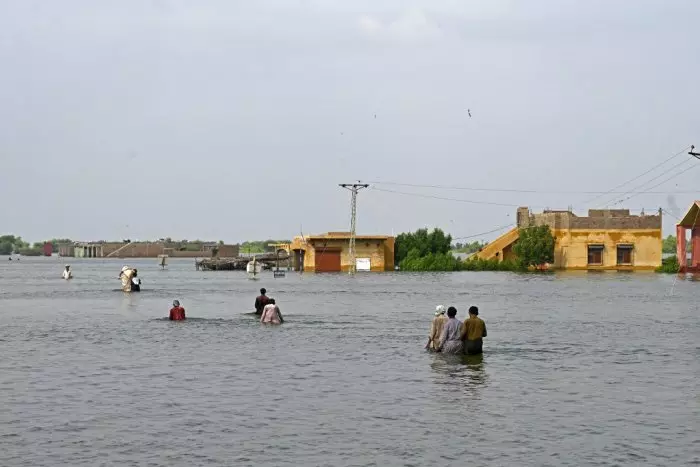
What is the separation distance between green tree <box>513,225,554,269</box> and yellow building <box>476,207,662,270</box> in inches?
63.6

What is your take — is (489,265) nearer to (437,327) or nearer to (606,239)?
(606,239)

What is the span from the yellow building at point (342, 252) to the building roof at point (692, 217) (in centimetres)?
3514

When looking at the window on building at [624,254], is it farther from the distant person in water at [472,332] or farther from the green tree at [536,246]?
the distant person in water at [472,332]

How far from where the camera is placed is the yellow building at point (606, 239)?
10925 centimetres

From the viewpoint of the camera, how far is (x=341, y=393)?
21.1 metres

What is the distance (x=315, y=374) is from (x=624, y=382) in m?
7.10

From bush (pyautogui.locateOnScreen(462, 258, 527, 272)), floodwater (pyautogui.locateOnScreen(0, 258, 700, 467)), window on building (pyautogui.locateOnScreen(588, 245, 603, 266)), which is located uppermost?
window on building (pyautogui.locateOnScreen(588, 245, 603, 266))

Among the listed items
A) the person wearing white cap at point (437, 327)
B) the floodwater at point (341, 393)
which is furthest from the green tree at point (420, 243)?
the person wearing white cap at point (437, 327)

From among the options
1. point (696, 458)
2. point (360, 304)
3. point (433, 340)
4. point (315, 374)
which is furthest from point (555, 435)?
point (360, 304)

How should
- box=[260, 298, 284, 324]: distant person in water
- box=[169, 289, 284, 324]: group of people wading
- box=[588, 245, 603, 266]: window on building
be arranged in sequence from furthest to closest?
box=[588, 245, 603, 266]: window on building → box=[169, 289, 284, 324]: group of people wading → box=[260, 298, 284, 324]: distant person in water

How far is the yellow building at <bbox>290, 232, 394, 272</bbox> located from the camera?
114 m

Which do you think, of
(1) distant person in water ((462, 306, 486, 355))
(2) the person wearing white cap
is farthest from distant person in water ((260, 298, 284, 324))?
(1) distant person in water ((462, 306, 486, 355))

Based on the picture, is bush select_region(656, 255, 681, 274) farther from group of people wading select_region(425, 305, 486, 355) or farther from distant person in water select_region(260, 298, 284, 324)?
group of people wading select_region(425, 305, 486, 355)

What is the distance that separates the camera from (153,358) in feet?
89.4
